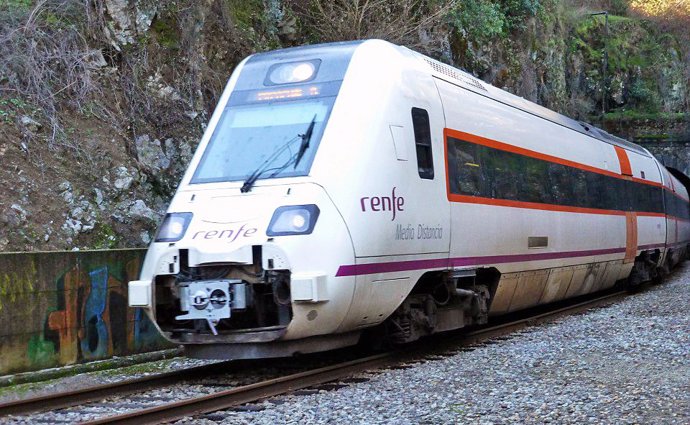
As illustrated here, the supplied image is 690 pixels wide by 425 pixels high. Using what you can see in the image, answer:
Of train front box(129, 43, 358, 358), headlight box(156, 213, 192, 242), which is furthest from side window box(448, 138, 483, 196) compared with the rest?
headlight box(156, 213, 192, 242)

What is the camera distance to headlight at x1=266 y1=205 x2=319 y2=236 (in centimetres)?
805

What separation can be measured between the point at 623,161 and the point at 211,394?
13257 mm

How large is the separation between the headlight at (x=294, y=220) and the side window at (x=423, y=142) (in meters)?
1.86

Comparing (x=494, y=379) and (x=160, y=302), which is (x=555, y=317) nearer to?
(x=494, y=379)

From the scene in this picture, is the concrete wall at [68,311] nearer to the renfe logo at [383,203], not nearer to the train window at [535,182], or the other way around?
the renfe logo at [383,203]

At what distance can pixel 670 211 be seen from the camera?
73.2 feet

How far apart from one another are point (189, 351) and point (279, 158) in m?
2.12

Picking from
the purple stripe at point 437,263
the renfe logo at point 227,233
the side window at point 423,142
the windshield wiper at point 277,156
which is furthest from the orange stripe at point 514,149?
the renfe logo at point 227,233

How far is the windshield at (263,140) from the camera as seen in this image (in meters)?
8.76

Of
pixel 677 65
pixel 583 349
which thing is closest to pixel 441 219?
pixel 583 349

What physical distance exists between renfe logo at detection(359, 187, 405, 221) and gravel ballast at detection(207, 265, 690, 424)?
1.67 metres

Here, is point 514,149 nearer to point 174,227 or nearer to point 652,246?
point 174,227

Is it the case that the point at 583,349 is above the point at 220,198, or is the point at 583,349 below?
below

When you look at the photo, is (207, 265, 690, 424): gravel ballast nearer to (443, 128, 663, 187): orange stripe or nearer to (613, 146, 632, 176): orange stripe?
(443, 128, 663, 187): orange stripe
